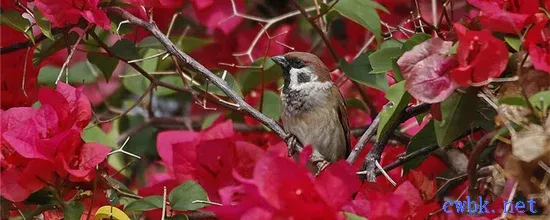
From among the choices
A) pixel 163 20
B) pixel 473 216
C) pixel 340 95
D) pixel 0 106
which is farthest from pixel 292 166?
pixel 163 20

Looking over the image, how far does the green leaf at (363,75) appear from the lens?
1.73 m

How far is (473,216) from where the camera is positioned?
1310 millimetres

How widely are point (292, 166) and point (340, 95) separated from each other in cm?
97

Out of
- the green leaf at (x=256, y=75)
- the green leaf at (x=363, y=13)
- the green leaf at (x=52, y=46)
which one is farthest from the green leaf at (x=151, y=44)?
the green leaf at (x=363, y=13)

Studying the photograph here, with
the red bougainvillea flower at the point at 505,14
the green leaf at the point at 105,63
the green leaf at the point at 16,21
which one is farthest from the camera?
the green leaf at the point at 105,63

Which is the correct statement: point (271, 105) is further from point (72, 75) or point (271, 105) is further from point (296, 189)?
point (296, 189)

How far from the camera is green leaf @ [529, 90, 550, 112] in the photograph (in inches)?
45.9

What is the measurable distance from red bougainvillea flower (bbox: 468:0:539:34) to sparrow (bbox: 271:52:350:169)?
33.3 inches

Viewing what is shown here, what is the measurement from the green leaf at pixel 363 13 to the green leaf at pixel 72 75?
665 mm

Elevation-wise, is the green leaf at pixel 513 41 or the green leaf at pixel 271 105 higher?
the green leaf at pixel 513 41

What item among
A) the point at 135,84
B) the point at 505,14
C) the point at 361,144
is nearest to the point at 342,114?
the point at 135,84

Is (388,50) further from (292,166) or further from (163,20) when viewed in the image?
(163,20)

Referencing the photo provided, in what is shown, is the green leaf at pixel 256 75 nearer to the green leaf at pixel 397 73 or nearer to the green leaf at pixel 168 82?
the green leaf at pixel 168 82

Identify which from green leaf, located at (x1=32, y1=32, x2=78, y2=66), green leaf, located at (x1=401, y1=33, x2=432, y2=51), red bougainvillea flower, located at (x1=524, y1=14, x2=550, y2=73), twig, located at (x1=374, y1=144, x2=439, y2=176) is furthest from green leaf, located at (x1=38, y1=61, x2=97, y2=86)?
red bougainvillea flower, located at (x1=524, y1=14, x2=550, y2=73)
